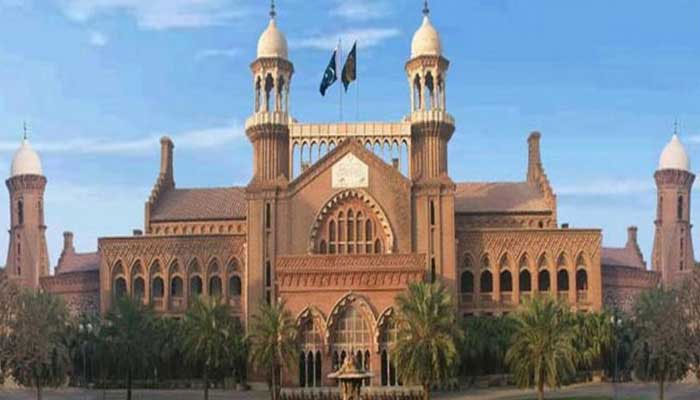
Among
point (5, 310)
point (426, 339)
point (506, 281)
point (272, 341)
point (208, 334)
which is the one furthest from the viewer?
point (506, 281)

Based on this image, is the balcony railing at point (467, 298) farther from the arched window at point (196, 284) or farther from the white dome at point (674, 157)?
the white dome at point (674, 157)

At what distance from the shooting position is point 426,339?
81750 mm

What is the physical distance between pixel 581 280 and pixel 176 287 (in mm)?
35329

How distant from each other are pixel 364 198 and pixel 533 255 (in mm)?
15281

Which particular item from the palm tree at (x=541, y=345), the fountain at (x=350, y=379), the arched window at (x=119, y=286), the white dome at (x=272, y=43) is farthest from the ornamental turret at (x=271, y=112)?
the fountain at (x=350, y=379)

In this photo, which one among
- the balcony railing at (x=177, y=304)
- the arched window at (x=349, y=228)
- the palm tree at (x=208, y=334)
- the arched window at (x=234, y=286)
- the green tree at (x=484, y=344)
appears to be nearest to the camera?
the palm tree at (x=208, y=334)

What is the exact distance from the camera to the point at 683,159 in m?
140

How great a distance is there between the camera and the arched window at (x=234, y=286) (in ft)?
345

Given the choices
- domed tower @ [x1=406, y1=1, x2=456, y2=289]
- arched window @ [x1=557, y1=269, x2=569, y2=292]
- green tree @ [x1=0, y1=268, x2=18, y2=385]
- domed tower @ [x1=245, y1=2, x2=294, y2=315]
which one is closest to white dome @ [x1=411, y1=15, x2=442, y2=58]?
domed tower @ [x1=406, y1=1, x2=456, y2=289]

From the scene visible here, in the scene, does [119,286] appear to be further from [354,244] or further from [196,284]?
[354,244]

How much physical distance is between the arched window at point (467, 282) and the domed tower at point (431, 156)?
4496mm

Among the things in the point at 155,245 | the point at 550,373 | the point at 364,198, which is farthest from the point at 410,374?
the point at 155,245

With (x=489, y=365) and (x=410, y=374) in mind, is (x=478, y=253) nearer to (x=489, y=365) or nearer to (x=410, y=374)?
(x=489, y=365)

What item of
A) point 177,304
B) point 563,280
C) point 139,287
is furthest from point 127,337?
point 563,280
